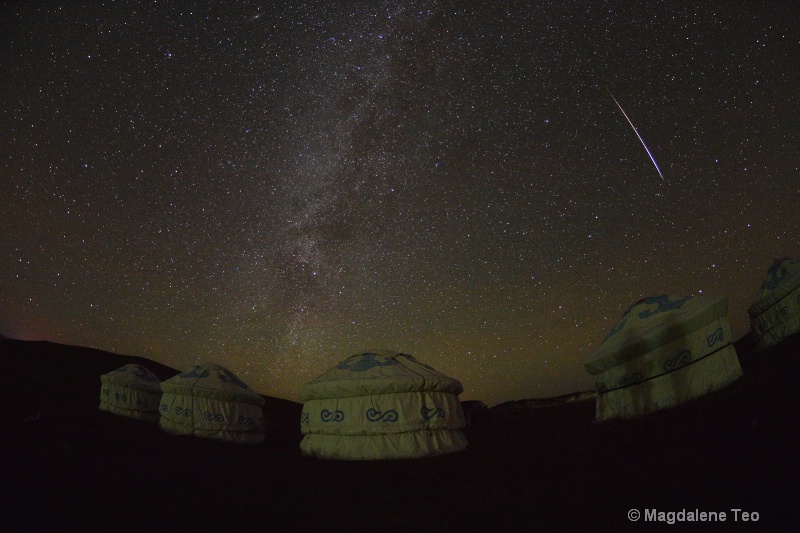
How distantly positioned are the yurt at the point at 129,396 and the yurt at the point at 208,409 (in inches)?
97.7

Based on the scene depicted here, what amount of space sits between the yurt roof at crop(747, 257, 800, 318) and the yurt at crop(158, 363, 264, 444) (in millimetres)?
9252

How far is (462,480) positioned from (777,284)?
608 centimetres

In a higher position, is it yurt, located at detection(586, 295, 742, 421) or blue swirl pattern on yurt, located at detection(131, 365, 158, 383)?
blue swirl pattern on yurt, located at detection(131, 365, 158, 383)

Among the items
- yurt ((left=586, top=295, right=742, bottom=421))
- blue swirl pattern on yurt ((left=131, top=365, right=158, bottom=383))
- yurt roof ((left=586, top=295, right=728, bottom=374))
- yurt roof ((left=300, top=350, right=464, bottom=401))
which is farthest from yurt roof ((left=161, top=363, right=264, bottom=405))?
yurt ((left=586, top=295, right=742, bottom=421))

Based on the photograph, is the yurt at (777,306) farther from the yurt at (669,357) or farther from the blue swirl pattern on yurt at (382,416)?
the blue swirl pattern on yurt at (382,416)

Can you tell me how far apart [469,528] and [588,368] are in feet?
13.3

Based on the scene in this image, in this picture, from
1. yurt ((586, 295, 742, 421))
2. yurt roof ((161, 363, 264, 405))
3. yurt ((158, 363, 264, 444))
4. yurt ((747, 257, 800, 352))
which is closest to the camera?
yurt ((586, 295, 742, 421))

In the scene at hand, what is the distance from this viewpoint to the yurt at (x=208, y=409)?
787 cm

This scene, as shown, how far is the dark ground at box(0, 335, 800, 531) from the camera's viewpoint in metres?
2.56

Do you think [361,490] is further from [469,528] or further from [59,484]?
[59,484]

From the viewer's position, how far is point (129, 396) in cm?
1016

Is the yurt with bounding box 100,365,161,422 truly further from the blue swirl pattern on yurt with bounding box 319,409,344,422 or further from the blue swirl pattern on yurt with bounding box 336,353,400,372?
the blue swirl pattern on yurt with bounding box 336,353,400,372

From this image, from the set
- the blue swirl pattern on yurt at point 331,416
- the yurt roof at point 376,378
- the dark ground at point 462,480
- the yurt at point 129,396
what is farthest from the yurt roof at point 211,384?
the blue swirl pattern on yurt at point 331,416

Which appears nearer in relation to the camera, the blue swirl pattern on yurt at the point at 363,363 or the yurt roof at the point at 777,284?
the blue swirl pattern on yurt at the point at 363,363
